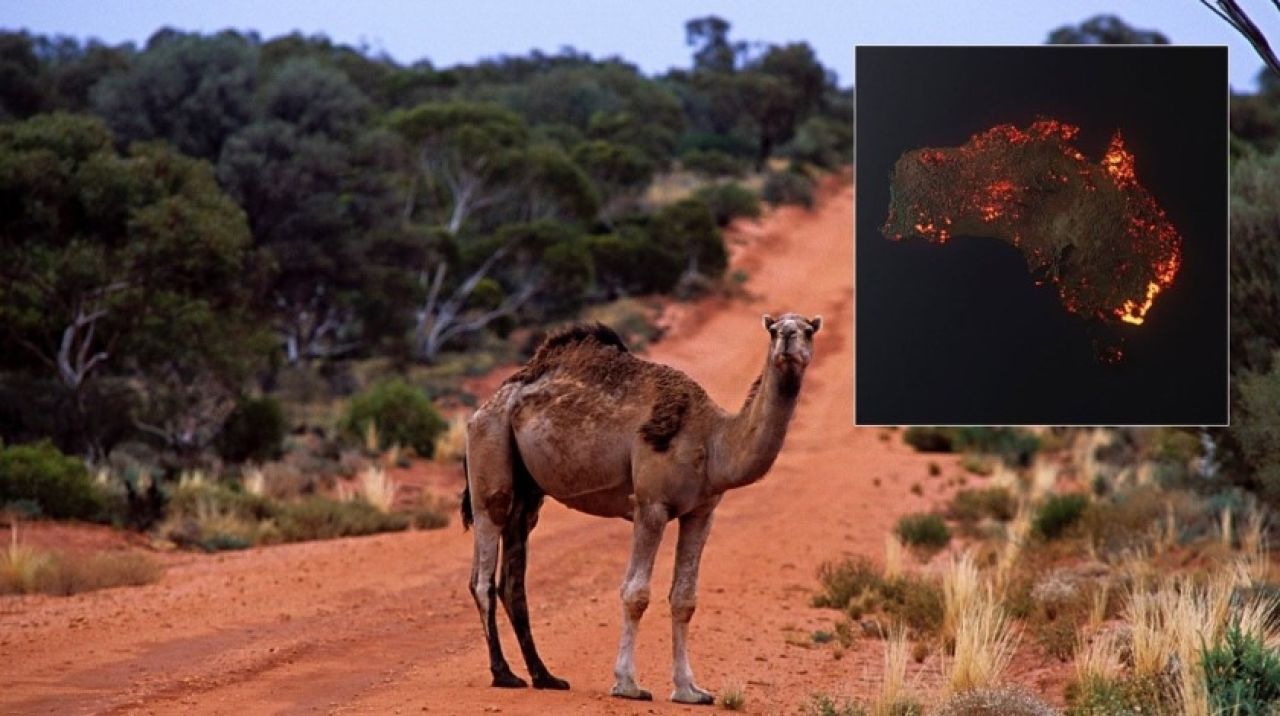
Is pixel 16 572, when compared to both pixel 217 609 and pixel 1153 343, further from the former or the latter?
pixel 1153 343

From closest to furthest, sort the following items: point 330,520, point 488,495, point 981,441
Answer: point 488,495 < point 330,520 < point 981,441

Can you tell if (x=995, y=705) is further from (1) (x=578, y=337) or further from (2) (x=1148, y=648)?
(1) (x=578, y=337)

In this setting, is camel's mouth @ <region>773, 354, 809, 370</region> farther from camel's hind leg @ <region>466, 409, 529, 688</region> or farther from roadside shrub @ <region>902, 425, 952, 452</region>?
roadside shrub @ <region>902, 425, 952, 452</region>

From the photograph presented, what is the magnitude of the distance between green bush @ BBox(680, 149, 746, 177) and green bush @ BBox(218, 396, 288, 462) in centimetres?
5131

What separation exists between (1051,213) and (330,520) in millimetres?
12808

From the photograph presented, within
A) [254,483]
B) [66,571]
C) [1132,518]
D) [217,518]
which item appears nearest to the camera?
[66,571]

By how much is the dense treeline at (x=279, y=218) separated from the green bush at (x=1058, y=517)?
14.0 m

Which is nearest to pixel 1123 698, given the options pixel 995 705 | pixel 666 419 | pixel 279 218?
pixel 995 705

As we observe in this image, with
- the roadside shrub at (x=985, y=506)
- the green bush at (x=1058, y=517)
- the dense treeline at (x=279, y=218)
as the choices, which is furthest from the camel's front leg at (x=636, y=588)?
the dense treeline at (x=279, y=218)

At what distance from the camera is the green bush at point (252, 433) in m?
30.0

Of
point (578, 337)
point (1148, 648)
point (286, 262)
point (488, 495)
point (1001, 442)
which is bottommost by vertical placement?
point (1148, 648)

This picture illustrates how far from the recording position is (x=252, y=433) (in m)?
30.2

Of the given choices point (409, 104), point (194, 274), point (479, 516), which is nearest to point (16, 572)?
point (479, 516)

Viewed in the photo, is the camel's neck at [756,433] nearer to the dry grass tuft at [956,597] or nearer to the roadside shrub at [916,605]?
the dry grass tuft at [956,597]
